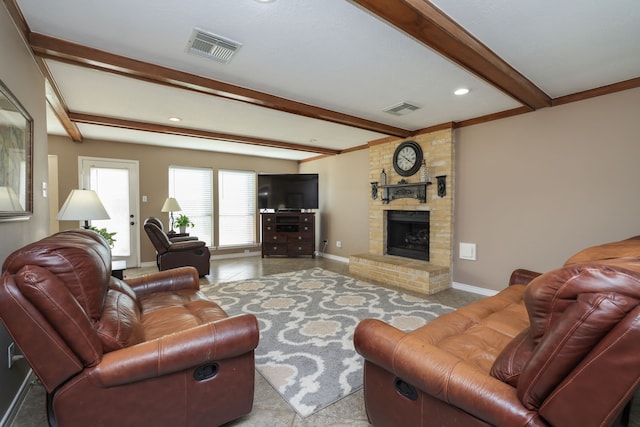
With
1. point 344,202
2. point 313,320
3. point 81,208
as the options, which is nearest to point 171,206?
point 81,208

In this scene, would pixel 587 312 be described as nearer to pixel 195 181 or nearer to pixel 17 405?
pixel 17 405

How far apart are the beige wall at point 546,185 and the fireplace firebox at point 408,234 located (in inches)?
21.7

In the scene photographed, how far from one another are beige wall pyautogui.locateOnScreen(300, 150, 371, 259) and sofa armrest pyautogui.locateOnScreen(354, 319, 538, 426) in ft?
14.3

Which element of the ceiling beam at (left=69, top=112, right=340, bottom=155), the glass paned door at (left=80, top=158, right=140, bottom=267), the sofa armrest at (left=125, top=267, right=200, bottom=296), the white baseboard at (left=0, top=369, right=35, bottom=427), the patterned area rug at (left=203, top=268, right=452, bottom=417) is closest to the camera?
the white baseboard at (left=0, top=369, right=35, bottom=427)

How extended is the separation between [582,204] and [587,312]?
308 centimetres

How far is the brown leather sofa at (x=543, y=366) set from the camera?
0.80m

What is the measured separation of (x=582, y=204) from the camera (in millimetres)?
3111

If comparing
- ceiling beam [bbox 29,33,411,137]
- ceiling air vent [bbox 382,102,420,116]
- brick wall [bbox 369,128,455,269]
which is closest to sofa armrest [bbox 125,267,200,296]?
ceiling beam [bbox 29,33,411,137]

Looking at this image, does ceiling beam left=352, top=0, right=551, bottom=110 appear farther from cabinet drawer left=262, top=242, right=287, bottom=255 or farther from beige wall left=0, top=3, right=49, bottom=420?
cabinet drawer left=262, top=242, right=287, bottom=255

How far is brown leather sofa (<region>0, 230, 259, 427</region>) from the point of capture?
3.54 ft

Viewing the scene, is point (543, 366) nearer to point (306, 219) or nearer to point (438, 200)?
point (438, 200)

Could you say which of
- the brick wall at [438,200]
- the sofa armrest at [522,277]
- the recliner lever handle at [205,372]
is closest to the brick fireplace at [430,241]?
the brick wall at [438,200]

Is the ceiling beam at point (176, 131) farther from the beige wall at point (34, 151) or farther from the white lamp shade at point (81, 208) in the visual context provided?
the white lamp shade at point (81, 208)

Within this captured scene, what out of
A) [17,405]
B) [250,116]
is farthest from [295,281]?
[17,405]
